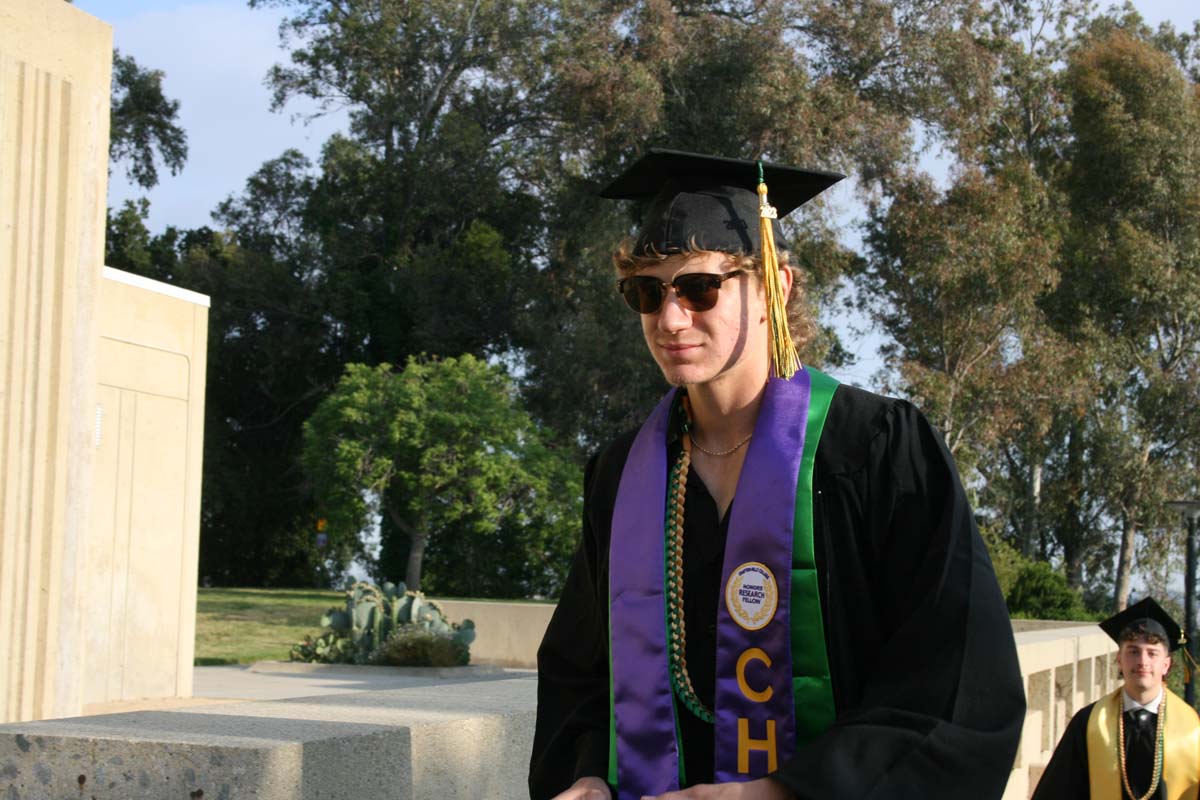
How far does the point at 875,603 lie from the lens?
2.28 metres

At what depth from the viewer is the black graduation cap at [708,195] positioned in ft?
8.45

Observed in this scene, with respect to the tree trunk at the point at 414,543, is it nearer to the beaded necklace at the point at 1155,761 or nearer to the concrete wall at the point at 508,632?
the concrete wall at the point at 508,632

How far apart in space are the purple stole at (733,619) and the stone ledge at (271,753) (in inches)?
29.3

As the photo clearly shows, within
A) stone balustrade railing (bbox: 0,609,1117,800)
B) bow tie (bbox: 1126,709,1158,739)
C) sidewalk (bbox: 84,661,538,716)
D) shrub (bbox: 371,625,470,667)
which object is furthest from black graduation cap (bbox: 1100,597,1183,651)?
shrub (bbox: 371,625,470,667)

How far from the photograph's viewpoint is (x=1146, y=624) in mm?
7246

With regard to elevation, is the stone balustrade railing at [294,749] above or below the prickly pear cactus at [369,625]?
above

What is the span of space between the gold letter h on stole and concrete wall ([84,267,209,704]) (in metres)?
Result: 13.0

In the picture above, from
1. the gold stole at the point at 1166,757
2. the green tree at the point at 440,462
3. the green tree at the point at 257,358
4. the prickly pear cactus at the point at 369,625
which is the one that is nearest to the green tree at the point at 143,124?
the green tree at the point at 257,358

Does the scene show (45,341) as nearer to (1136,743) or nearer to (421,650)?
(1136,743)

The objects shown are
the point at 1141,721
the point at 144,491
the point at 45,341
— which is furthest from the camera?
the point at 144,491

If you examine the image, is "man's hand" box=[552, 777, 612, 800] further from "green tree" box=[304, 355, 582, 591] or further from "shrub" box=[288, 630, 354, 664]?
"green tree" box=[304, 355, 582, 591]

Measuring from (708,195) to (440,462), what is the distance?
27.1m

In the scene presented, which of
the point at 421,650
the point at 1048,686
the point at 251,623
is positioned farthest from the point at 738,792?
the point at 251,623

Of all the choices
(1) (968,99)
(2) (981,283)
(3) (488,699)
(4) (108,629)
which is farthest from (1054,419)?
(3) (488,699)
